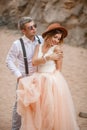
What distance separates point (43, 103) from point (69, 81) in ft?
15.9

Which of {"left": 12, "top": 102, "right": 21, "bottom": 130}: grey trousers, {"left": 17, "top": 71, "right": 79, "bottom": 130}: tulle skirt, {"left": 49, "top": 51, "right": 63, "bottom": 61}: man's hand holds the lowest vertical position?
{"left": 12, "top": 102, "right": 21, "bottom": 130}: grey trousers

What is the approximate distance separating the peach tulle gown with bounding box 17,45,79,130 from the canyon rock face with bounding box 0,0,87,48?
8.38m

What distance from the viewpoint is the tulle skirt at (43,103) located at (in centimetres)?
455

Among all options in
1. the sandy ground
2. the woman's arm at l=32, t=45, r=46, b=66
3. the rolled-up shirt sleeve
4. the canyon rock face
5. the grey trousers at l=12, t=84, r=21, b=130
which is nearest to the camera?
the woman's arm at l=32, t=45, r=46, b=66

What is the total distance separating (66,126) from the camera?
465 centimetres

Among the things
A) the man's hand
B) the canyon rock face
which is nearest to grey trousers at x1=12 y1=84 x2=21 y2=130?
the man's hand

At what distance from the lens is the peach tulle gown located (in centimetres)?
455

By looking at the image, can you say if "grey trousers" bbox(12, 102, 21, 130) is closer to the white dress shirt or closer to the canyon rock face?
the white dress shirt

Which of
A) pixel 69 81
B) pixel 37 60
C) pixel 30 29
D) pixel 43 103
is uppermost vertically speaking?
pixel 30 29

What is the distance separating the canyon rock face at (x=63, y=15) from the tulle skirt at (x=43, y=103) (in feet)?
27.6

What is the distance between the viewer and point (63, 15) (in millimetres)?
13891

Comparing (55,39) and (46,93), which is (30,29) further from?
(46,93)

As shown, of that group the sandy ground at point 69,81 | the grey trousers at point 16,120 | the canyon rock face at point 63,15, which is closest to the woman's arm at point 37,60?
the grey trousers at point 16,120

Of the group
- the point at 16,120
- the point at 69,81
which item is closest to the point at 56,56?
the point at 16,120
